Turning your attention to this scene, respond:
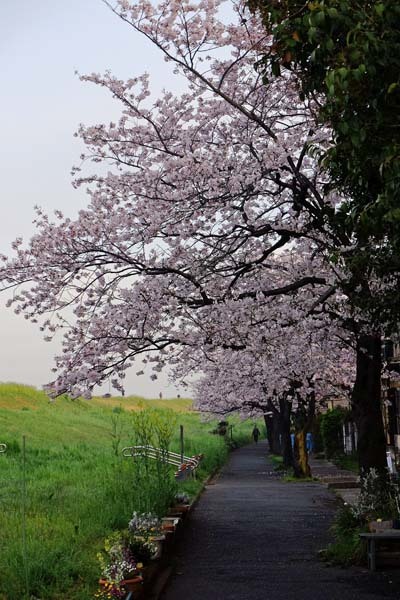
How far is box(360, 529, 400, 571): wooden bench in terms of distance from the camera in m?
12.7

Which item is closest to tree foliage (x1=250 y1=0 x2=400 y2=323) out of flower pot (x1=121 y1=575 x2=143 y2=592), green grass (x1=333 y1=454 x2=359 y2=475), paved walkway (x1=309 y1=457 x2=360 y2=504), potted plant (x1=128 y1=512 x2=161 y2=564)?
flower pot (x1=121 y1=575 x2=143 y2=592)

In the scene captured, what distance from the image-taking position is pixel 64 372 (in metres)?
16.8

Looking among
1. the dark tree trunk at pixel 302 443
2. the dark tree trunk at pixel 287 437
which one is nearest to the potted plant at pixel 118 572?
the dark tree trunk at pixel 302 443

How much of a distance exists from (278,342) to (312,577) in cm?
717

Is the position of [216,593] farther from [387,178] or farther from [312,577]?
[387,178]

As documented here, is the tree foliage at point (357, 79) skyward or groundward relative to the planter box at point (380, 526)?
skyward

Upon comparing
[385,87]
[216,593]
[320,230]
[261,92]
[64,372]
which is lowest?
[216,593]

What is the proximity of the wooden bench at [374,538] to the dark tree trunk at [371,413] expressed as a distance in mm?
4001

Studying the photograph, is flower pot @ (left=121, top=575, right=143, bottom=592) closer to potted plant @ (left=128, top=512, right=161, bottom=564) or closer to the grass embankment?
the grass embankment

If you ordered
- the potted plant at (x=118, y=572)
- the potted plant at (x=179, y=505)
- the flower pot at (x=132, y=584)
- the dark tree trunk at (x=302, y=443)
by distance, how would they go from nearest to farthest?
the potted plant at (x=118, y=572), the flower pot at (x=132, y=584), the potted plant at (x=179, y=505), the dark tree trunk at (x=302, y=443)

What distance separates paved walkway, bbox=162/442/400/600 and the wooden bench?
→ 18cm

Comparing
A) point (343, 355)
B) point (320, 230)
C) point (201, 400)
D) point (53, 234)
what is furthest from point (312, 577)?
point (201, 400)

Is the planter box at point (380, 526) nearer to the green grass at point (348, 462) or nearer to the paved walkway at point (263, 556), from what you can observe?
the paved walkway at point (263, 556)

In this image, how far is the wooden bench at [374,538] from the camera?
1273 cm
